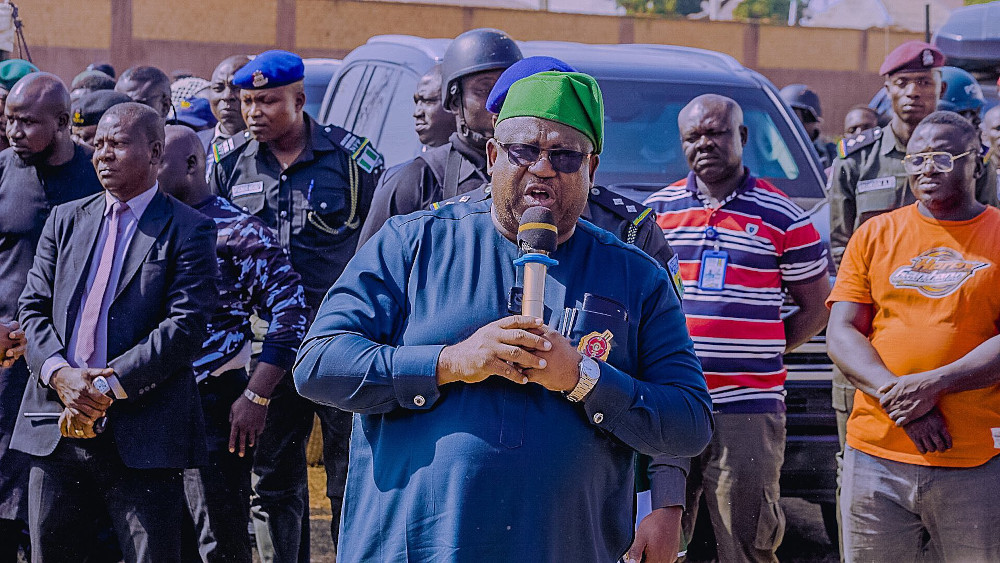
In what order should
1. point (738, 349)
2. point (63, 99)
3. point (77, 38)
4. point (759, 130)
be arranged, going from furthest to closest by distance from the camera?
point (77, 38) < point (759, 130) < point (63, 99) < point (738, 349)

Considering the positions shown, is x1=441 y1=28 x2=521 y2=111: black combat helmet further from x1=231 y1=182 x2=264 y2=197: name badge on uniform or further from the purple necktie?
x1=231 y1=182 x2=264 y2=197: name badge on uniform

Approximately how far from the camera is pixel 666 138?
7164mm

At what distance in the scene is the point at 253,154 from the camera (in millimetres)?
6113

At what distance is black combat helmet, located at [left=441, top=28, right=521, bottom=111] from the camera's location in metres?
4.64

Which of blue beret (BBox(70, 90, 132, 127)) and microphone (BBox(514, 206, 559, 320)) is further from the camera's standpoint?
blue beret (BBox(70, 90, 132, 127))

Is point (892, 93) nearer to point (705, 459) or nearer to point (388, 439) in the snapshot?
point (705, 459)

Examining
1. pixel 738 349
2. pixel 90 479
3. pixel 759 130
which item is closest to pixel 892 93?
pixel 759 130

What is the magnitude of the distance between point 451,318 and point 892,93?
485 cm

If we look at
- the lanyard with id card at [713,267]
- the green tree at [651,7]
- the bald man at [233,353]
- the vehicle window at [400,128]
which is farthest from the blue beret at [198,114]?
the green tree at [651,7]

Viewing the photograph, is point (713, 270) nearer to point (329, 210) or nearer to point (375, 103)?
point (329, 210)

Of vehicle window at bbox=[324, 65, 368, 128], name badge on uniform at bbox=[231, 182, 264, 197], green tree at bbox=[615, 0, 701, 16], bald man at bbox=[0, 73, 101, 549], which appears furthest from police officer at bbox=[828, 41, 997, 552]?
green tree at bbox=[615, 0, 701, 16]

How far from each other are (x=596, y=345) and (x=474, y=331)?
0.27 metres

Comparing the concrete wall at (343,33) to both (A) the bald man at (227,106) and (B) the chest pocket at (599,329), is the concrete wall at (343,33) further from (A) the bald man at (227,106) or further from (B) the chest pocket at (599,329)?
(B) the chest pocket at (599,329)

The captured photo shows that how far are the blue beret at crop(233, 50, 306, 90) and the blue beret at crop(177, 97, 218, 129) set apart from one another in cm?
333
